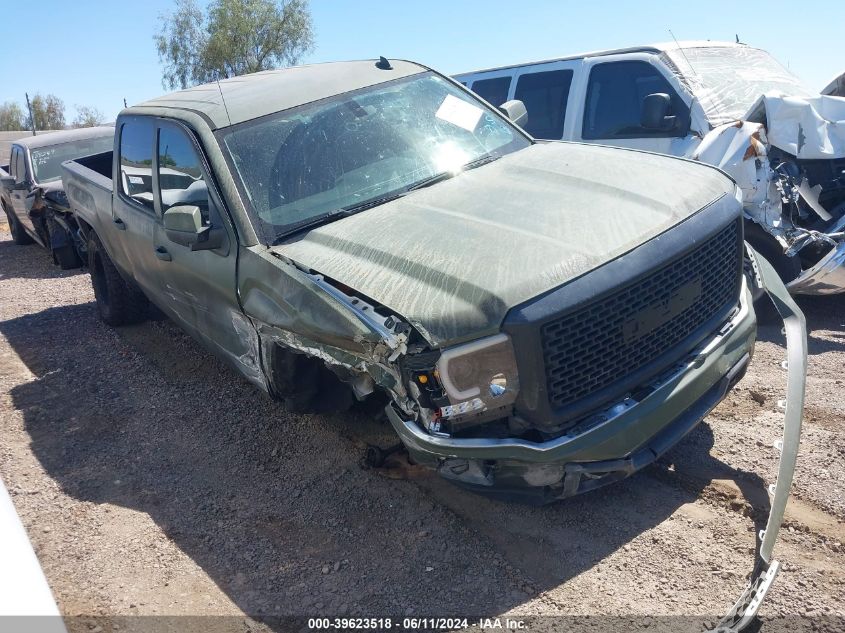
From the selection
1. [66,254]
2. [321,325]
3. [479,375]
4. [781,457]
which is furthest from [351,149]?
[66,254]

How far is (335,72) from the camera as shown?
4.58 metres

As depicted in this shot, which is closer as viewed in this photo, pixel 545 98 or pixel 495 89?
pixel 545 98

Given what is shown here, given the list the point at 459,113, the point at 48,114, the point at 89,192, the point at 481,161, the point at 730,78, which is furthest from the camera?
the point at 48,114

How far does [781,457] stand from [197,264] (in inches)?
120

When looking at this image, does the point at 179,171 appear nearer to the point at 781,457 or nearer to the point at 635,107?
the point at 781,457

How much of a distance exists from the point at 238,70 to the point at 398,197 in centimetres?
3573

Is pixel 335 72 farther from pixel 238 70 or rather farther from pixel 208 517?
pixel 238 70

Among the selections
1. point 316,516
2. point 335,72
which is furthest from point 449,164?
point 316,516

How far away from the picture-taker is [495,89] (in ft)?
25.2

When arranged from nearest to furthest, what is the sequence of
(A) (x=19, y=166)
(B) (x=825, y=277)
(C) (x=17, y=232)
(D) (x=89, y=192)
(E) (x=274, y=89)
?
(E) (x=274, y=89) < (B) (x=825, y=277) < (D) (x=89, y=192) < (A) (x=19, y=166) < (C) (x=17, y=232)

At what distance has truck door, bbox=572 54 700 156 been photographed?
5.91 metres

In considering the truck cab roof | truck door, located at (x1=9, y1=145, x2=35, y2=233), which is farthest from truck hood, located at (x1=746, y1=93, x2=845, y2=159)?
truck door, located at (x1=9, y1=145, x2=35, y2=233)

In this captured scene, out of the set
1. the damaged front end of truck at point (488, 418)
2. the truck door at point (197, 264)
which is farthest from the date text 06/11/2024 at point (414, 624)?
the truck door at point (197, 264)

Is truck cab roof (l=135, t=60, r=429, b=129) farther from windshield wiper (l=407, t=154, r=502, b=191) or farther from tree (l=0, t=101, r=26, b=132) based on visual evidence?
tree (l=0, t=101, r=26, b=132)
